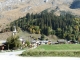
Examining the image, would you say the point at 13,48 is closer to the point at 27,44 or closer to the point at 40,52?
the point at 27,44

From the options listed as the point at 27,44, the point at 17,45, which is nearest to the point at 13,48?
the point at 17,45

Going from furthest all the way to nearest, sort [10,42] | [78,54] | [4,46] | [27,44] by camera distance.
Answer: [27,44] → [4,46] → [10,42] → [78,54]

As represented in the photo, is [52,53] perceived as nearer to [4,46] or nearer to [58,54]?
[58,54]

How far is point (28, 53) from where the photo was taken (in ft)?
207

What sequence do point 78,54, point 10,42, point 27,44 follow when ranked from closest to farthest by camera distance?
point 78,54 → point 10,42 → point 27,44

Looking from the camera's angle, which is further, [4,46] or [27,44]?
[27,44]

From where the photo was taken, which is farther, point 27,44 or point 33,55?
point 27,44

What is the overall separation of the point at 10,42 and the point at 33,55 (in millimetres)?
45489

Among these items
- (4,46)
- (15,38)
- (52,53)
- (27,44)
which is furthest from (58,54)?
(27,44)

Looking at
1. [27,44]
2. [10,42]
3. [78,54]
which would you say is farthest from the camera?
[27,44]

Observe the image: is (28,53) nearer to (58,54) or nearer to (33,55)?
(33,55)

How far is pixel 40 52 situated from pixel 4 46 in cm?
5256

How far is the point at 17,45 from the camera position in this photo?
10756cm

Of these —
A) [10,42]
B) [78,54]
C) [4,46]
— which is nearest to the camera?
[78,54]
